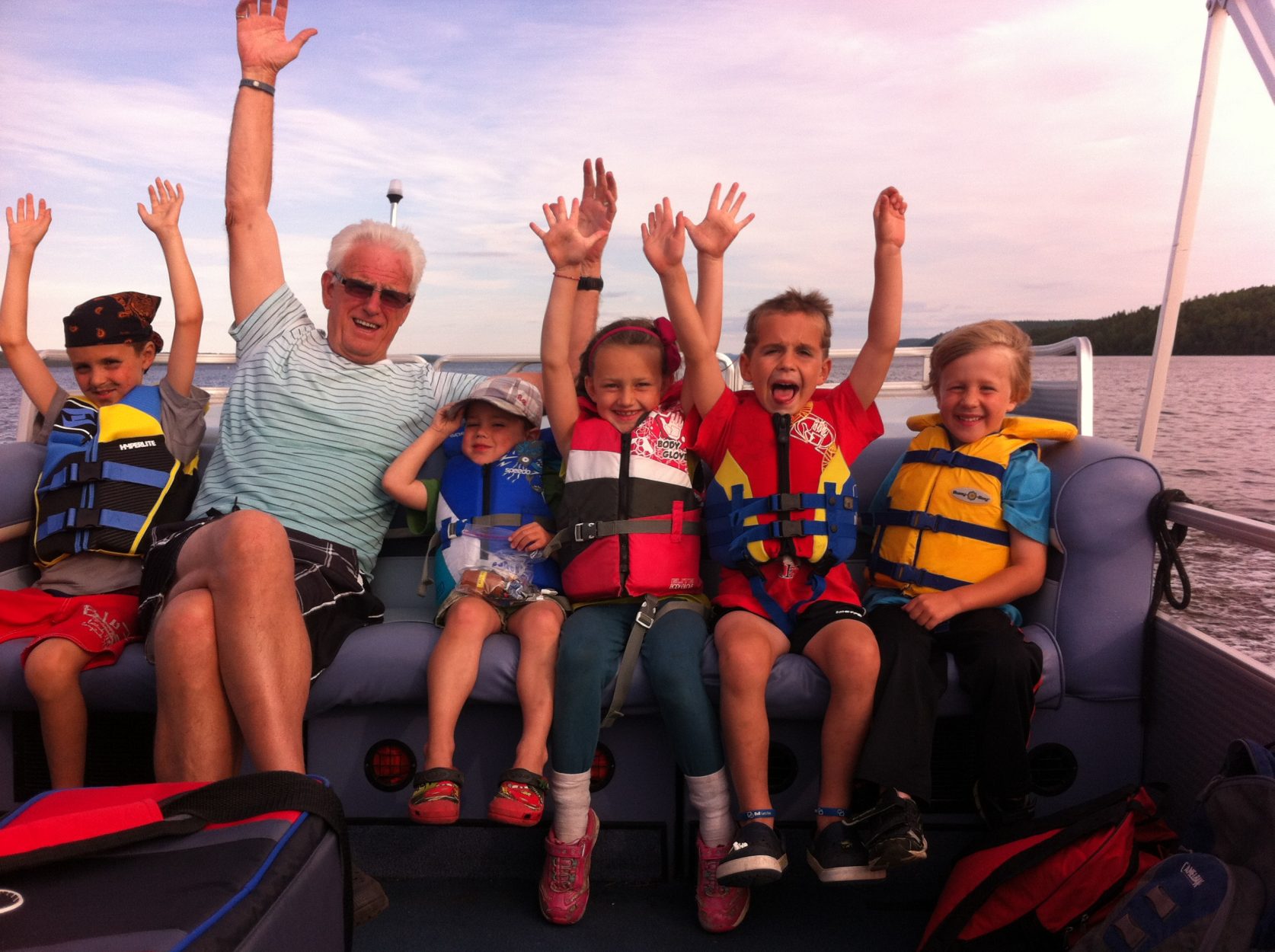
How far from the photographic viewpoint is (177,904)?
3.78ft

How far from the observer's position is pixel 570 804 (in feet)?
7.02

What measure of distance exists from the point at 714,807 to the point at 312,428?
150cm

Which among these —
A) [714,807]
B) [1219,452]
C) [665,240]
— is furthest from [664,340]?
[1219,452]

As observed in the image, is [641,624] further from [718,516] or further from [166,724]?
[166,724]

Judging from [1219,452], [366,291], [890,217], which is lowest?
[1219,452]

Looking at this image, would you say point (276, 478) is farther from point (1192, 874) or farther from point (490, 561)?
point (1192, 874)

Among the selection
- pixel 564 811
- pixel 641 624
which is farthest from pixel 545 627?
pixel 564 811

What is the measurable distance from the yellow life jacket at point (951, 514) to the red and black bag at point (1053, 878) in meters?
0.64

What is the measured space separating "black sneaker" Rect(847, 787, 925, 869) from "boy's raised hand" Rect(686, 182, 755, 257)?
4.79 feet

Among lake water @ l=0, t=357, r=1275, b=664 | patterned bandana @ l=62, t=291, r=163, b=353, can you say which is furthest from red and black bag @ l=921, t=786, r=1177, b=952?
lake water @ l=0, t=357, r=1275, b=664

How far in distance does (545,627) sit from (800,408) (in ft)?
2.99

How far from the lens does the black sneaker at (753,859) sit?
6.53ft

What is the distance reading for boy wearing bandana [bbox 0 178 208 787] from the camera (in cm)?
259

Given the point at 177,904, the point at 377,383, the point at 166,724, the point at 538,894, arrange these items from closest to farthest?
the point at 177,904 < the point at 166,724 < the point at 538,894 < the point at 377,383
